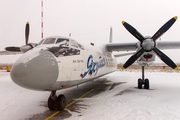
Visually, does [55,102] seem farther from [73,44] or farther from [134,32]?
[134,32]

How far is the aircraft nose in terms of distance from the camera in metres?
3.64

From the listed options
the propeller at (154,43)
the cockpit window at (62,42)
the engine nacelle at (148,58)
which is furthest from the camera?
the engine nacelle at (148,58)

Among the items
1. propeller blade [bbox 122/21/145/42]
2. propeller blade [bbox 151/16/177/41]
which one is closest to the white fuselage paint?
propeller blade [bbox 122/21/145/42]

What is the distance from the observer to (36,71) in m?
3.73

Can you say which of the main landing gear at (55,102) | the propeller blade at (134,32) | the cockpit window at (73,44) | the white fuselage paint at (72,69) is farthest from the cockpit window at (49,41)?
the propeller blade at (134,32)

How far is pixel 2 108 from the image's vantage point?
5707 mm

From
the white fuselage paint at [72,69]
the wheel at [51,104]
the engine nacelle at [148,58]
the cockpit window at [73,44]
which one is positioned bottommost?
the wheel at [51,104]

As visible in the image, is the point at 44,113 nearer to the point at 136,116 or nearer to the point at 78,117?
the point at 78,117

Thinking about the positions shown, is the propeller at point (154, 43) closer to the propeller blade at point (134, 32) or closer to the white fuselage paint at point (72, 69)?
the propeller blade at point (134, 32)

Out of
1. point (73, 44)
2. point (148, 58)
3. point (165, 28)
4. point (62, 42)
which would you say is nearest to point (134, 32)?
point (165, 28)

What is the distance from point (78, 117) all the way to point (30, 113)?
2.00 meters

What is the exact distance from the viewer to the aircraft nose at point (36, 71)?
143 inches

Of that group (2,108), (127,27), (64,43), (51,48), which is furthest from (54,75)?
(127,27)

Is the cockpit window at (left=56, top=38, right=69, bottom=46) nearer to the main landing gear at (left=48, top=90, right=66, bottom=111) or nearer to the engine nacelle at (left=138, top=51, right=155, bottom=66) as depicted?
the main landing gear at (left=48, top=90, right=66, bottom=111)
